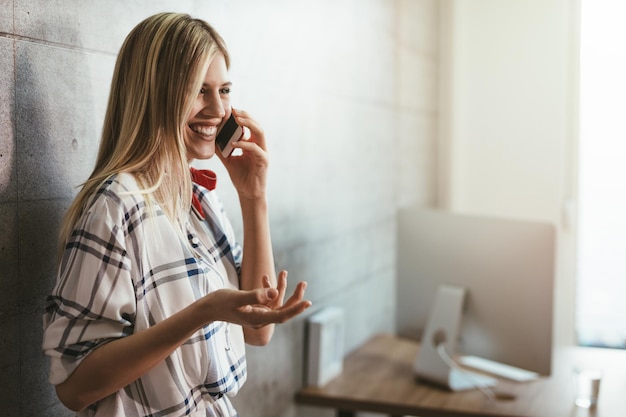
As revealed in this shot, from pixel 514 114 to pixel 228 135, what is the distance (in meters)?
2.74

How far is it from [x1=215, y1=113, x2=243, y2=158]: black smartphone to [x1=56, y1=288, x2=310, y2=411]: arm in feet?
1.38

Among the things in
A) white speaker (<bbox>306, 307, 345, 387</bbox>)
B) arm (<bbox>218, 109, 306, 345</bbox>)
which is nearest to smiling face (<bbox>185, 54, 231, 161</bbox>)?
arm (<bbox>218, 109, 306, 345</bbox>)

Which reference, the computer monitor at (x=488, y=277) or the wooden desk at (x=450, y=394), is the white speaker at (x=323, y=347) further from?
the computer monitor at (x=488, y=277)

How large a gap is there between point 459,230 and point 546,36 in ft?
5.81

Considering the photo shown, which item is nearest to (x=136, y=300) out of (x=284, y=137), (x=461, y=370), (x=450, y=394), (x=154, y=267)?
(x=154, y=267)

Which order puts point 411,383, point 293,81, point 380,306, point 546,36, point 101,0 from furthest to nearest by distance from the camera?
point 546,36 < point 380,306 < point 411,383 < point 293,81 < point 101,0

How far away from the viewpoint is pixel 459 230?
2.44 metres

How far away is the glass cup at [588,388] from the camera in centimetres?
214

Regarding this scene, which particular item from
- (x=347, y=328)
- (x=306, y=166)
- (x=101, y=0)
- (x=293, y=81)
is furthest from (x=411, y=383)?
(x=101, y=0)

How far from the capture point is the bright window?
143 inches

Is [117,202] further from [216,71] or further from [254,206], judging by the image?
[254,206]

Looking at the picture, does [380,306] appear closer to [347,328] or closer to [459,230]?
[347,328]

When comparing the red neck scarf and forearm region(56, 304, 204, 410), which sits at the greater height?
the red neck scarf

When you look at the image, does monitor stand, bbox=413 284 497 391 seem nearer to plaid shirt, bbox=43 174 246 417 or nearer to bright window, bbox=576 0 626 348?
plaid shirt, bbox=43 174 246 417
